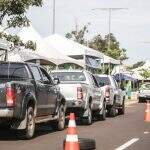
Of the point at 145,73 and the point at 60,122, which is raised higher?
the point at 145,73

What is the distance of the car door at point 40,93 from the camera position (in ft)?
51.6

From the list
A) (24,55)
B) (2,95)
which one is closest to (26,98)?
(2,95)

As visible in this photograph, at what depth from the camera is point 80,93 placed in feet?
65.2

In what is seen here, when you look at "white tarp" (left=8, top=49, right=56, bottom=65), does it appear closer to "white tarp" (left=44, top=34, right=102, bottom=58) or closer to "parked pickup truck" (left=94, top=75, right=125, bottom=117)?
"parked pickup truck" (left=94, top=75, right=125, bottom=117)

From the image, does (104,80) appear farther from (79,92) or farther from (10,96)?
(10,96)

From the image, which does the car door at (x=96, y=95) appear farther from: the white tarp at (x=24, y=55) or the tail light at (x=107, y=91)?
the white tarp at (x=24, y=55)

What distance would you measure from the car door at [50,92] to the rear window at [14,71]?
44.6 inches

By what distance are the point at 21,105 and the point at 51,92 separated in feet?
9.47

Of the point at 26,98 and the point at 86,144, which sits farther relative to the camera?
the point at 26,98

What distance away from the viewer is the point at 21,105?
14.3 m

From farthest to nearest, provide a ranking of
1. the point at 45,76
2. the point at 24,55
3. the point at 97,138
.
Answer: the point at 24,55 < the point at 45,76 < the point at 97,138

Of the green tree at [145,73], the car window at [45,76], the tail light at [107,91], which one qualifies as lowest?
the tail light at [107,91]

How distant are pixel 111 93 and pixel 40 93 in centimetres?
1080

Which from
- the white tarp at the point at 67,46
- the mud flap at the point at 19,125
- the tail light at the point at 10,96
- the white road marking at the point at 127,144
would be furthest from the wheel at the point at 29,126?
the white tarp at the point at 67,46
